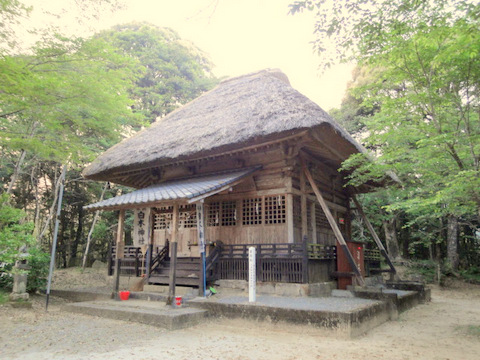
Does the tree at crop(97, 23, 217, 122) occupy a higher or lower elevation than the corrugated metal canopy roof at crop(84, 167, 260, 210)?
higher

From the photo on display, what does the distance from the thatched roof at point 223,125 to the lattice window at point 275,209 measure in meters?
1.85

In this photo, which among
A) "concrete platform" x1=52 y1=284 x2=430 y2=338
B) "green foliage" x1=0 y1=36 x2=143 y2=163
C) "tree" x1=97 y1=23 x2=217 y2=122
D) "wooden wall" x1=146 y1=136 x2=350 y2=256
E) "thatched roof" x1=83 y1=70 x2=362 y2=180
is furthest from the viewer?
"tree" x1=97 y1=23 x2=217 y2=122

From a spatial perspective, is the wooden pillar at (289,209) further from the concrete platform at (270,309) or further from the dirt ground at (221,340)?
the dirt ground at (221,340)

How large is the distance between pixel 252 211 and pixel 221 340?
4507 mm

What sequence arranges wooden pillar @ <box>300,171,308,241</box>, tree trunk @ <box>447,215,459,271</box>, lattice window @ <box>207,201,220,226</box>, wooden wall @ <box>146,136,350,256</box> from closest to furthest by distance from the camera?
wooden wall @ <box>146,136,350,256</box> < wooden pillar @ <box>300,171,308,241</box> < lattice window @ <box>207,201,220,226</box> < tree trunk @ <box>447,215,459,271</box>

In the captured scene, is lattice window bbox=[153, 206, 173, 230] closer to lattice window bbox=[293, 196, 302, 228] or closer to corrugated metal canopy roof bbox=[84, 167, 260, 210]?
corrugated metal canopy roof bbox=[84, 167, 260, 210]

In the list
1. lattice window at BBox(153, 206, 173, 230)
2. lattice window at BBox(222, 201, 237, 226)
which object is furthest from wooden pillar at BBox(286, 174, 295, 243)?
lattice window at BBox(153, 206, 173, 230)

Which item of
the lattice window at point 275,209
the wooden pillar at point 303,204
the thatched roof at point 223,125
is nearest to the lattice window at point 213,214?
the lattice window at point 275,209

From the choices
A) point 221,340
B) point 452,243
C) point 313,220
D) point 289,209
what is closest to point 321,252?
point 289,209

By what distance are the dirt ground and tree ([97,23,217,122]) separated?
17.1 meters

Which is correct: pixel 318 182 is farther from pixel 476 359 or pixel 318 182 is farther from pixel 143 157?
pixel 476 359

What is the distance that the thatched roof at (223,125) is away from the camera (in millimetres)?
8070

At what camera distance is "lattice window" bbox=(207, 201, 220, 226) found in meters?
9.86

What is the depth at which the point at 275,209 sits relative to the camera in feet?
30.0
